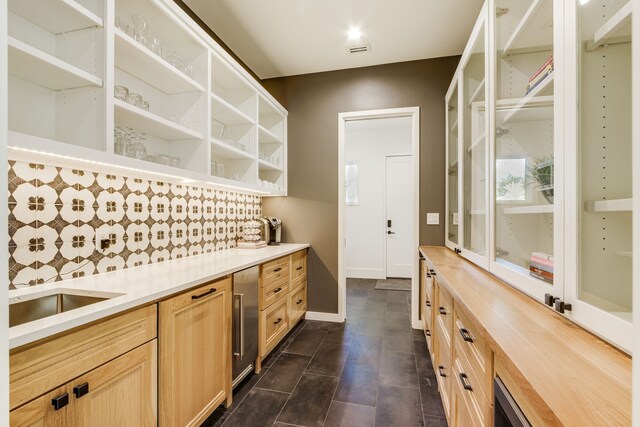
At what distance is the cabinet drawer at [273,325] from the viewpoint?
2225 millimetres

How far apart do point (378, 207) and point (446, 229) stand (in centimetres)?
251

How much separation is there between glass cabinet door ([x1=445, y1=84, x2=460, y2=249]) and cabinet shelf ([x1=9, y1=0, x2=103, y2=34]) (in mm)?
2534

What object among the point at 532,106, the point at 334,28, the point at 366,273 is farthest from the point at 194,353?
the point at 366,273

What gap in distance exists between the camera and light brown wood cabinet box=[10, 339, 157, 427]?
0.83 m

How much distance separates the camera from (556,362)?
2.15 feet

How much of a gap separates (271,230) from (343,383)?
1.78 metres

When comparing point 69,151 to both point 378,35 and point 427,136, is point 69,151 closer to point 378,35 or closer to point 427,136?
point 378,35

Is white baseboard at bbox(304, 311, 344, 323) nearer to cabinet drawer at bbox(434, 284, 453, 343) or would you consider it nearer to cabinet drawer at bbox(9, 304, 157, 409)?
cabinet drawer at bbox(434, 284, 453, 343)

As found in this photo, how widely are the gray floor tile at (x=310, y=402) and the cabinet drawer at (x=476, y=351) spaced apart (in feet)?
3.33

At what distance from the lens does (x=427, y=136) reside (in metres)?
3.07

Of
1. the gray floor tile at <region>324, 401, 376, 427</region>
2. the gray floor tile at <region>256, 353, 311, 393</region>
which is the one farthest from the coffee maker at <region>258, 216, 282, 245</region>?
the gray floor tile at <region>324, 401, 376, 427</region>

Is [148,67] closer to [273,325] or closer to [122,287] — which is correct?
[122,287]

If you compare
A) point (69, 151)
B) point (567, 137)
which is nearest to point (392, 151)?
point (567, 137)

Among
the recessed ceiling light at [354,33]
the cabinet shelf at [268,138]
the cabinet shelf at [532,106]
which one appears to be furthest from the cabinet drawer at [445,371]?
the recessed ceiling light at [354,33]
